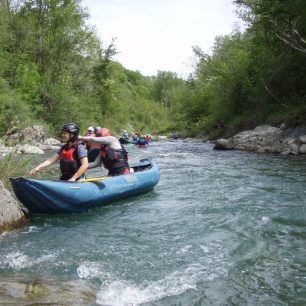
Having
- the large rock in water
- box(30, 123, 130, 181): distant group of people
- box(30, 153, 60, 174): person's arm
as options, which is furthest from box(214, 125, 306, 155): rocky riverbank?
the large rock in water

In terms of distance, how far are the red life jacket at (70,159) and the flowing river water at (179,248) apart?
0.78 meters

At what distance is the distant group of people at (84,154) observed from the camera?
6.85m

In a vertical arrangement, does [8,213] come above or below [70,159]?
below

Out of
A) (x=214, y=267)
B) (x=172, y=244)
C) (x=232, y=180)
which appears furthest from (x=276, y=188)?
(x=214, y=267)

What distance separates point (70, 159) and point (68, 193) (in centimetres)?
67

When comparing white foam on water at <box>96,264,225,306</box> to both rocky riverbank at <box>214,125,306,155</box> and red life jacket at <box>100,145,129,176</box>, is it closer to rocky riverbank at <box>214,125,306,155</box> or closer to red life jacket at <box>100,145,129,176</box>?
red life jacket at <box>100,145,129,176</box>

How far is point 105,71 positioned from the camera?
33.9m

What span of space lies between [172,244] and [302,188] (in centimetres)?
435

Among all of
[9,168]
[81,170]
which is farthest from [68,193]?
[9,168]

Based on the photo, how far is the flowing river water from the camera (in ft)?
12.5

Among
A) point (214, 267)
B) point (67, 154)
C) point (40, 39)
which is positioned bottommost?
point (214, 267)

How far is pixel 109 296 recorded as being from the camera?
12.0 feet

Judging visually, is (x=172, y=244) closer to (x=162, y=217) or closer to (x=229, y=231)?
(x=229, y=231)

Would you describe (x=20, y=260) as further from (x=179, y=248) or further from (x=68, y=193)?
(x=68, y=193)
